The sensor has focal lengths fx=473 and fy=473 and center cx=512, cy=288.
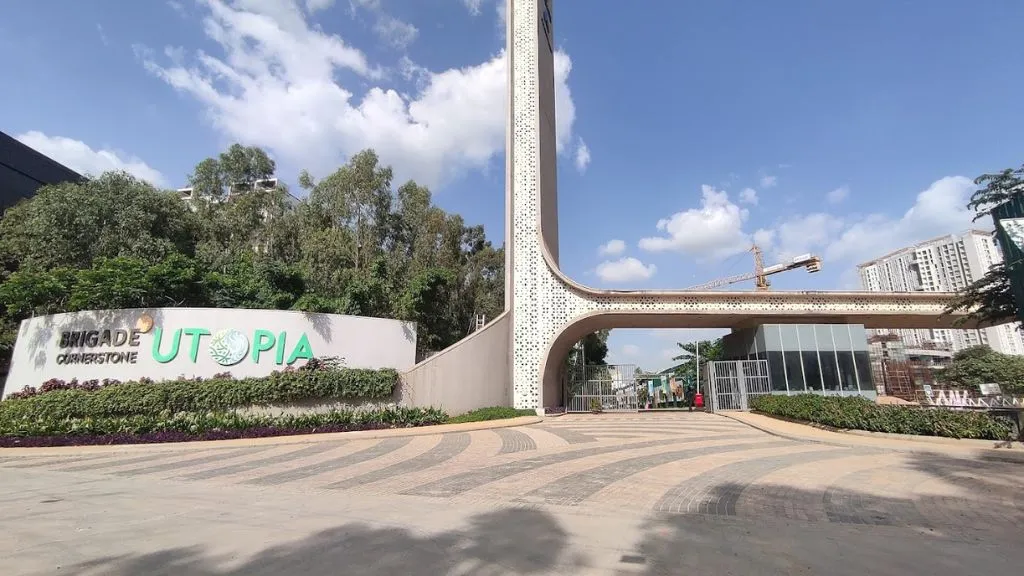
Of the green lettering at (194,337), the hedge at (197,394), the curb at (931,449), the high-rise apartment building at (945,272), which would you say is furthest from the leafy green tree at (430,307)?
the high-rise apartment building at (945,272)

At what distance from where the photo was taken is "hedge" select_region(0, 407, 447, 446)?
11039 millimetres

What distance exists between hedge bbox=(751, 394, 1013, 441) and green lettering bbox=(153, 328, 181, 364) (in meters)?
16.7

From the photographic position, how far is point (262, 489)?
5.95 m

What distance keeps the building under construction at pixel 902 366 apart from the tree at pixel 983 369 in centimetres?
200

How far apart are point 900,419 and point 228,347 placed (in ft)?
52.4

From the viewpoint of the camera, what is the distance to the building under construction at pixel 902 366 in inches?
1296

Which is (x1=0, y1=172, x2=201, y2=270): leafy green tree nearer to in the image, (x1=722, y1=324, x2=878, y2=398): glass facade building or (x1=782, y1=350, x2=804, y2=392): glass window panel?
(x1=722, y1=324, x2=878, y2=398): glass facade building

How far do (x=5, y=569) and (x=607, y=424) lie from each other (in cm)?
1281

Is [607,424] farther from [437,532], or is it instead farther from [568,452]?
[437,532]

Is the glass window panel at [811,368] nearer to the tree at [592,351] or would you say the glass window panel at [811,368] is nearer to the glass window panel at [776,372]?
the glass window panel at [776,372]

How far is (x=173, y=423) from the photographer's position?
11.5m

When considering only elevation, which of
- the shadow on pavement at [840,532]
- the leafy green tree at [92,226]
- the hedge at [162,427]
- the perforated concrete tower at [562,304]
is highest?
the leafy green tree at [92,226]

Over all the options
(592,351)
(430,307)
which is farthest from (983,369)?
(430,307)

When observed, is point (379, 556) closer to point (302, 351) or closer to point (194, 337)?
point (302, 351)
